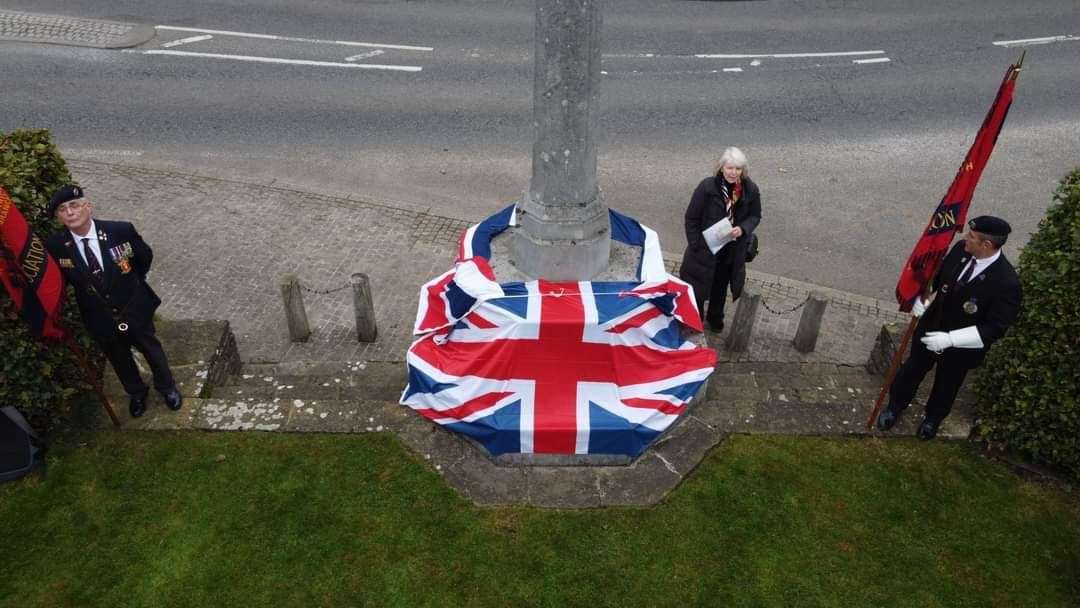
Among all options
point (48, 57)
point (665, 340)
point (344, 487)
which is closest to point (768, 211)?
point (665, 340)

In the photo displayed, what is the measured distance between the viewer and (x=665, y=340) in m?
6.13

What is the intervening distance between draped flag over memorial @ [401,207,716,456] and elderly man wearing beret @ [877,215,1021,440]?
154cm

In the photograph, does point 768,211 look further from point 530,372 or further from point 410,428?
point 410,428

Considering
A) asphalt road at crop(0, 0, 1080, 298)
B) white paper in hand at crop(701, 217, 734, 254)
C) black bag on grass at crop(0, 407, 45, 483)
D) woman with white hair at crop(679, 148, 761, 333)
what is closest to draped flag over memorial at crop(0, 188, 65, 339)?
black bag on grass at crop(0, 407, 45, 483)

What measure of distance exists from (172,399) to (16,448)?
3.40 ft

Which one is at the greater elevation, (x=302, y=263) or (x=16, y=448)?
(x=16, y=448)

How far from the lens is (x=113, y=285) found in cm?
552

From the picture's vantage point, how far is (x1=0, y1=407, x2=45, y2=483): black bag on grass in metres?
5.30

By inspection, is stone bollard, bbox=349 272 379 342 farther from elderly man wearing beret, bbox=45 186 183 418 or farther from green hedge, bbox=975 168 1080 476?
green hedge, bbox=975 168 1080 476

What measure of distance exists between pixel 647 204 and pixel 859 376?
165 inches

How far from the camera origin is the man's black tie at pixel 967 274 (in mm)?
Answer: 5465

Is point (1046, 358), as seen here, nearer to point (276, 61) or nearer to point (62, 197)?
point (62, 197)

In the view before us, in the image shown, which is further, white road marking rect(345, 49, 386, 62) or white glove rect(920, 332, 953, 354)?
white road marking rect(345, 49, 386, 62)

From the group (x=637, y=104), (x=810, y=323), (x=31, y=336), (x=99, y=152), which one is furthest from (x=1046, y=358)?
(x=99, y=152)
